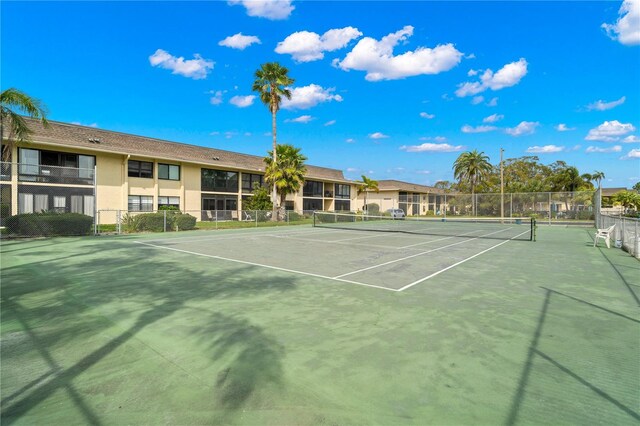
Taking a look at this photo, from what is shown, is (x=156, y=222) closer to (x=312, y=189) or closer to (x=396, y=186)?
(x=312, y=189)

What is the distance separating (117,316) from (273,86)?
32842mm

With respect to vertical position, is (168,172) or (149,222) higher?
(168,172)

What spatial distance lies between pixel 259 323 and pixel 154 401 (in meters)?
2.12

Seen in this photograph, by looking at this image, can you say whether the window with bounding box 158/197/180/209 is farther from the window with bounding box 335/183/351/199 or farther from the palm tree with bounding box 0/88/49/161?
the window with bounding box 335/183/351/199

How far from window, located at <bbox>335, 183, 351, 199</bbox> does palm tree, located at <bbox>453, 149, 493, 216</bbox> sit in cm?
2144

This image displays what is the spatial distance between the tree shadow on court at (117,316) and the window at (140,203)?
67.7 ft

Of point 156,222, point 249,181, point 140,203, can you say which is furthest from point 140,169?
point 249,181

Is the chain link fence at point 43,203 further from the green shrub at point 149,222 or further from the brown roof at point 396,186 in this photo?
the brown roof at point 396,186

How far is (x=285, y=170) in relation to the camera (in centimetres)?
3531

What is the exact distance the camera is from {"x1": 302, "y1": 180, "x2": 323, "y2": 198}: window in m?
50.1

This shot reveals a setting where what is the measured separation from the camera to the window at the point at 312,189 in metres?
50.1

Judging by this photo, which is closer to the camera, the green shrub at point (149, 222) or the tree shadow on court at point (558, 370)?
the tree shadow on court at point (558, 370)

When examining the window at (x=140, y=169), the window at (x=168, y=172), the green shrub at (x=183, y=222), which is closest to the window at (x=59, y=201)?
the window at (x=140, y=169)

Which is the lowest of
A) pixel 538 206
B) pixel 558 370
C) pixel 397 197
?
pixel 558 370
